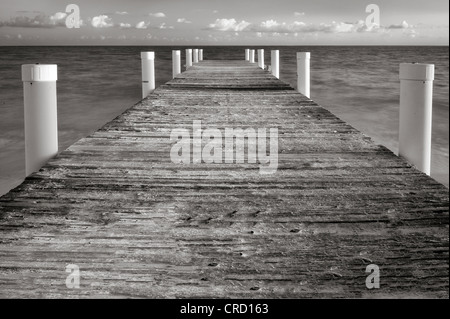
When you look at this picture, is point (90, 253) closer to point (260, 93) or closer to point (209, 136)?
point (209, 136)

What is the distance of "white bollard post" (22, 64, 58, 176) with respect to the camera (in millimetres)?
2717

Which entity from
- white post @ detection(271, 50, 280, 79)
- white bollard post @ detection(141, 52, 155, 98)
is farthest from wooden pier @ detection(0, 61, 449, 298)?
white post @ detection(271, 50, 280, 79)

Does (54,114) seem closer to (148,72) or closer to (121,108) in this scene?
(148,72)

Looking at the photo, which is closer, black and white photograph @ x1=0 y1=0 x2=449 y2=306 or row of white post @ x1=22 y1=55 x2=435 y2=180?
black and white photograph @ x1=0 y1=0 x2=449 y2=306

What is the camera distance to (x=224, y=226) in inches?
76.4

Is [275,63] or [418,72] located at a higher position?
[275,63]

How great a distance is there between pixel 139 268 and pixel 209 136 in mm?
1971

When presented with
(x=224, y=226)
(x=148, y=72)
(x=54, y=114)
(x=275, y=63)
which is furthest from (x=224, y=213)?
(x=275, y=63)

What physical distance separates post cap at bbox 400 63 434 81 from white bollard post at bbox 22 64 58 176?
74.4 inches

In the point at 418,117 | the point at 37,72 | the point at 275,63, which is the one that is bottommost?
the point at 418,117

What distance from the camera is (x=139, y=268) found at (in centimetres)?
160

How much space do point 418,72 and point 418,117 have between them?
24 centimetres

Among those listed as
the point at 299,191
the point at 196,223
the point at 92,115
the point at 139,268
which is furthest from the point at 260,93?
the point at 92,115

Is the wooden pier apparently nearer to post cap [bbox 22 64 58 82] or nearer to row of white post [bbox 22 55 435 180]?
row of white post [bbox 22 55 435 180]
